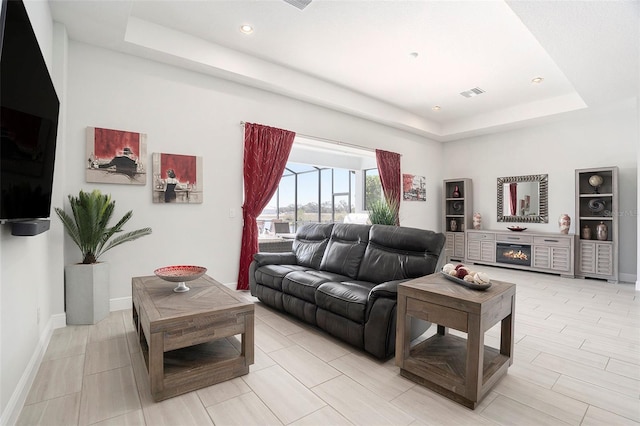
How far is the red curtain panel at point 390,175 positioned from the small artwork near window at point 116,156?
163 inches

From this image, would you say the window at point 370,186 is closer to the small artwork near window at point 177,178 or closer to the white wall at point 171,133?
the white wall at point 171,133

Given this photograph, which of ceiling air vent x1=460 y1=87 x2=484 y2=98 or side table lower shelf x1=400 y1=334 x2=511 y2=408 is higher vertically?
ceiling air vent x1=460 y1=87 x2=484 y2=98

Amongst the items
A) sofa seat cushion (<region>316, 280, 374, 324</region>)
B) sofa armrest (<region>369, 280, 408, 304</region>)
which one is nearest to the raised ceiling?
sofa armrest (<region>369, 280, 408, 304</region>)

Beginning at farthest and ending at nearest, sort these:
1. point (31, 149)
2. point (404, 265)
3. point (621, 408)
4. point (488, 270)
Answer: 1. point (488, 270)
2. point (404, 265)
3. point (621, 408)
4. point (31, 149)

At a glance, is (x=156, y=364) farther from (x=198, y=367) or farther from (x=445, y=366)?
(x=445, y=366)

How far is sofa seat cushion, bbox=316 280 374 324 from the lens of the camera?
8.20 feet

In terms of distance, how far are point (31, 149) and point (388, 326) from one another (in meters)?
2.50

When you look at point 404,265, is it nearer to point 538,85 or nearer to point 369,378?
point 369,378

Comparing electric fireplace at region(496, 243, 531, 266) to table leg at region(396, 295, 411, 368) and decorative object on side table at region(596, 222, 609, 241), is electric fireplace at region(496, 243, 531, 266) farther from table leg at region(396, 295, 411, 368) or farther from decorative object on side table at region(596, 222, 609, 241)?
table leg at region(396, 295, 411, 368)

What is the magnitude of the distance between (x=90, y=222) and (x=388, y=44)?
3820 mm

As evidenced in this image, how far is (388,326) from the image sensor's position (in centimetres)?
234

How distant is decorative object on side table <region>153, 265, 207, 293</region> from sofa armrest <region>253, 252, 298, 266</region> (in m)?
1.20

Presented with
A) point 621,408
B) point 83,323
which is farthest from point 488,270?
point 83,323

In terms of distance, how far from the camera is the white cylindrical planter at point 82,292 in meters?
3.06
